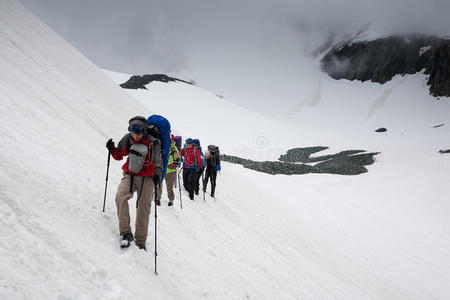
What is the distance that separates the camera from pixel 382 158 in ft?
110

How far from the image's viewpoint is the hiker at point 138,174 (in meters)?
4.00

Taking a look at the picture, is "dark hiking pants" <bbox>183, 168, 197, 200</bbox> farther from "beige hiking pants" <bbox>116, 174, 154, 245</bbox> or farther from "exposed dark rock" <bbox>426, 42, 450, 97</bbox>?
"exposed dark rock" <bbox>426, 42, 450, 97</bbox>

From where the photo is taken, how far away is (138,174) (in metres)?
4.10

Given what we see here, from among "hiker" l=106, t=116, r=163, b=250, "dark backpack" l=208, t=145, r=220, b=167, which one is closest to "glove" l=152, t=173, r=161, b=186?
"hiker" l=106, t=116, r=163, b=250

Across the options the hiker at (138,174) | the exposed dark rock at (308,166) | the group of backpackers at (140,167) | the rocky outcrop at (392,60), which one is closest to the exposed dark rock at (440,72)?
the rocky outcrop at (392,60)

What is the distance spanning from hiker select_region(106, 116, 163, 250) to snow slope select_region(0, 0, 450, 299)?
0.38 m

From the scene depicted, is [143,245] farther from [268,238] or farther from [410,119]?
[410,119]

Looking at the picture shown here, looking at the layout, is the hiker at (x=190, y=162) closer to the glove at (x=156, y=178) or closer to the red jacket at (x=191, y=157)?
the red jacket at (x=191, y=157)

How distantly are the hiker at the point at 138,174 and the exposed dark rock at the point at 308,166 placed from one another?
76.1 ft

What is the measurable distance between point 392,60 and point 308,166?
106 metres

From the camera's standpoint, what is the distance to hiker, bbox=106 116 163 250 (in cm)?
400

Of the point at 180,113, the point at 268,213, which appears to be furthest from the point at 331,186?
the point at 180,113

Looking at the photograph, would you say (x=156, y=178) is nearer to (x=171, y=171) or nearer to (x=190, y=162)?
(x=171, y=171)

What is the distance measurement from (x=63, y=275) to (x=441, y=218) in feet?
77.5
